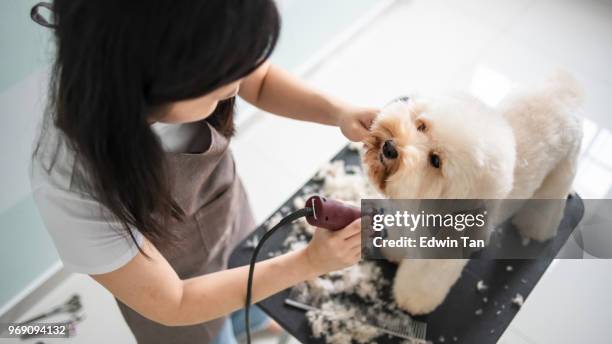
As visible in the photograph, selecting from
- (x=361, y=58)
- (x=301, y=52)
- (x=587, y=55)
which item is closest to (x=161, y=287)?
(x=301, y=52)

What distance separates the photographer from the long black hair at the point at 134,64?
519mm

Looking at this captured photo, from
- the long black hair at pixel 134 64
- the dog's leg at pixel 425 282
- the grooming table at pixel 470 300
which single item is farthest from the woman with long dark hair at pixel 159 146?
the dog's leg at pixel 425 282

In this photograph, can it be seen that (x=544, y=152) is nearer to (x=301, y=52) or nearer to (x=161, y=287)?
(x=161, y=287)

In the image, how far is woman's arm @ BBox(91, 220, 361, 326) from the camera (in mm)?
758

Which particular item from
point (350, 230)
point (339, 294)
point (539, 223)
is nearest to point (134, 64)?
point (350, 230)

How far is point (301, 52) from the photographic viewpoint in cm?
211

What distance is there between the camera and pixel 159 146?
653 millimetres

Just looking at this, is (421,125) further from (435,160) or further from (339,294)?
(339,294)

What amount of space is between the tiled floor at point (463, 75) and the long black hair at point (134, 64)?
3.59 feet

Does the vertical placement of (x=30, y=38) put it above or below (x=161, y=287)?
above

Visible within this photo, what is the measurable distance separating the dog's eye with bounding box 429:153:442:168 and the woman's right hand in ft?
0.64

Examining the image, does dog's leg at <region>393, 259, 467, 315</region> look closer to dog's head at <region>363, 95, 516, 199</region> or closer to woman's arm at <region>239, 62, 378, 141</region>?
dog's head at <region>363, 95, 516, 199</region>

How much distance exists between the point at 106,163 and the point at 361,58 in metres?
1.84

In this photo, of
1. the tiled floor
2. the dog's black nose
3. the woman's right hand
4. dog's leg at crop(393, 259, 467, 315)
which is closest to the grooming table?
dog's leg at crop(393, 259, 467, 315)
